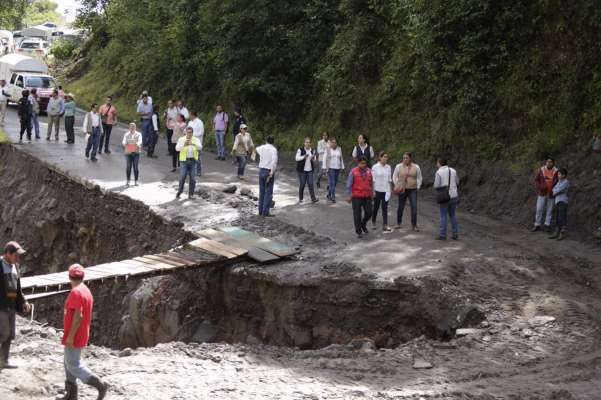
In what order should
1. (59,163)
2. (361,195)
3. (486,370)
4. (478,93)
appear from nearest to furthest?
(486,370) < (361,195) < (478,93) < (59,163)

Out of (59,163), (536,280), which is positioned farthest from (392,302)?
(59,163)

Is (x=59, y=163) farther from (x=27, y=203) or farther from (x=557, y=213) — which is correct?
(x=557, y=213)

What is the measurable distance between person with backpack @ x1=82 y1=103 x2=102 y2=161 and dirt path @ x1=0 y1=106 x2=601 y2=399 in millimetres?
8838

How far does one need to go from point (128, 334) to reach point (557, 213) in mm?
9432

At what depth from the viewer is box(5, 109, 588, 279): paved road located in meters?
15.1

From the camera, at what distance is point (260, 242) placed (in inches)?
631

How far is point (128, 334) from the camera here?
55.6ft

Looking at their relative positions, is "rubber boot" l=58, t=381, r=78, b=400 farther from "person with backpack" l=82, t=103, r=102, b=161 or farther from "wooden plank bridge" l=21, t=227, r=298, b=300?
"person with backpack" l=82, t=103, r=102, b=161

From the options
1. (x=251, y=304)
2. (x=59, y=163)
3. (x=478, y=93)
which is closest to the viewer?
(x=251, y=304)

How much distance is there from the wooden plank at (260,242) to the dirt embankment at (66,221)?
1.15m

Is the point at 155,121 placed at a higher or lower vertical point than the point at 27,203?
higher

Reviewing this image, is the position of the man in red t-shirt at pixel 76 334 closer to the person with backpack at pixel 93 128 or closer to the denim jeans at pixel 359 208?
the denim jeans at pixel 359 208

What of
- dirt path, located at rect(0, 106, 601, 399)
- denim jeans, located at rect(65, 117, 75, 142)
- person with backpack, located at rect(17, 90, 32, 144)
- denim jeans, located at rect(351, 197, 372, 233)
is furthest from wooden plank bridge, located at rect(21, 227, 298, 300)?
person with backpack, located at rect(17, 90, 32, 144)

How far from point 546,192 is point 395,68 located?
9.28 meters
